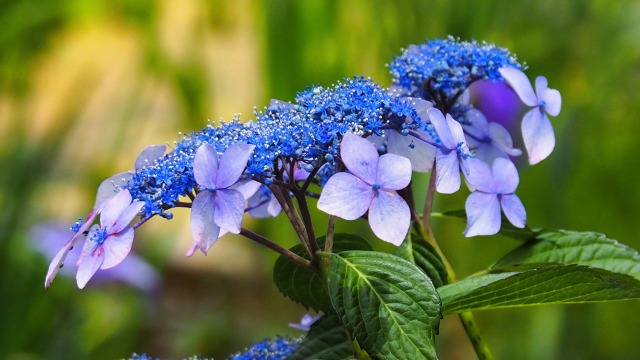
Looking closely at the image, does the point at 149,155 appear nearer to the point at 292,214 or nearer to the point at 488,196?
the point at 292,214

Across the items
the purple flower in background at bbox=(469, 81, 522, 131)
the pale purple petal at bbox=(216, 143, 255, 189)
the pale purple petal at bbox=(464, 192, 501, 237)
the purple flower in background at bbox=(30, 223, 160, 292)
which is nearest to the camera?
the pale purple petal at bbox=(216, 143, 255, 189)

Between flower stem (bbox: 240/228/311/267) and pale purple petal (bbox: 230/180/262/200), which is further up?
pale purple petal (bbox: 230/180/262/200)

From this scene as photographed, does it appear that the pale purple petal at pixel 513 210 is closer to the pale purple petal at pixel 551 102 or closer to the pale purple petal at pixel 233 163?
the pale purple petal at pixel 551 102

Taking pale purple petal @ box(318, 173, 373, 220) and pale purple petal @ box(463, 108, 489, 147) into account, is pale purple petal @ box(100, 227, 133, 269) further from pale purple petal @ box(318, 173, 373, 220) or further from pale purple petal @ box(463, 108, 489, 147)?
pale purple petal @ box(463, 108, 489, 147)

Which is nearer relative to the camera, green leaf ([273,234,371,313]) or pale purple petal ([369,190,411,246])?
pale purple petal ([369,190,411,246])

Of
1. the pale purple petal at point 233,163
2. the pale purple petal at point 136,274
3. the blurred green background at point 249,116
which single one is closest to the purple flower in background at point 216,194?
the pale purple petal at point 233,163

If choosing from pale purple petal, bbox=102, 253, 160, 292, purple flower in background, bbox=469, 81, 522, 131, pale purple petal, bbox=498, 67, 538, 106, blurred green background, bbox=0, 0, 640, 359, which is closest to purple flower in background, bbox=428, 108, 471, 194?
pale purple petal, bbox=498, 67, 538, 106

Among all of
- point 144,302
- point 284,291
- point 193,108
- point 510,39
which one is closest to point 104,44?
point 193,108
